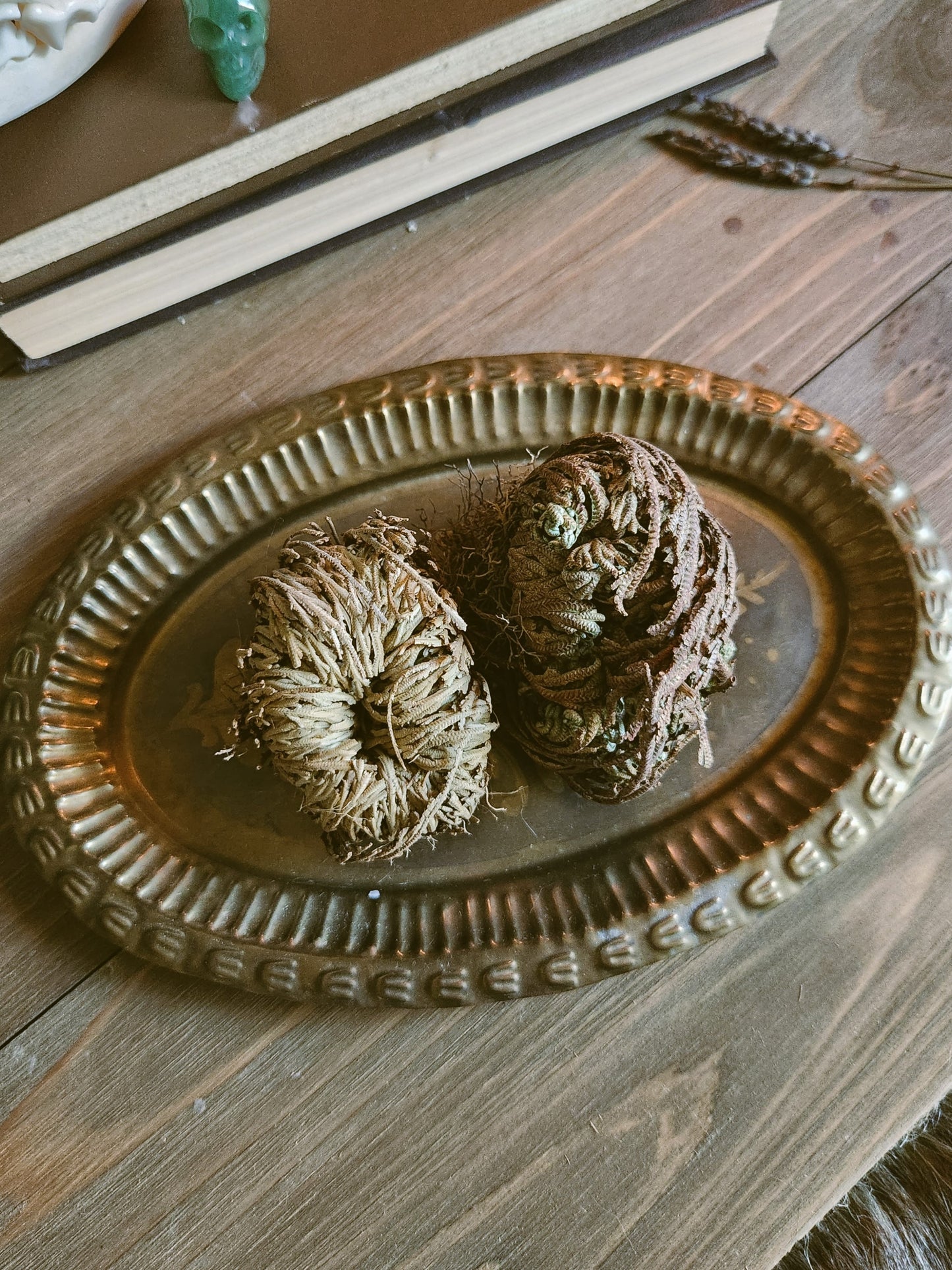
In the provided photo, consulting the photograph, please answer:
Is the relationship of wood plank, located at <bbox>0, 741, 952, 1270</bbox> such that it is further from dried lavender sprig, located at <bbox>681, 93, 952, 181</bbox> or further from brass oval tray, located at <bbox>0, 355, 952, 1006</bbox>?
dried lavender sprig, located at <bbox>681, 93, 952, 181</bbox>

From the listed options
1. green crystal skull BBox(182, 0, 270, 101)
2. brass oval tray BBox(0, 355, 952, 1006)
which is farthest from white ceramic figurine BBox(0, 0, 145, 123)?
brass oval tray BBox(0, 355, 952, 1006)

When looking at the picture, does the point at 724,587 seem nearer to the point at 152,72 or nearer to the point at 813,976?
the point at 813,976

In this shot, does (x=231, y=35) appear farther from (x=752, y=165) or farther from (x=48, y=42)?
(x=752, y=165)

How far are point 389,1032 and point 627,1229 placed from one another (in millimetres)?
143

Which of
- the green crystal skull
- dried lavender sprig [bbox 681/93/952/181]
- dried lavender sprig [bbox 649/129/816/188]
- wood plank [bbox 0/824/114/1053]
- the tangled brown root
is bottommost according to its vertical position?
wood plank [bbox 0/824/114/1053]

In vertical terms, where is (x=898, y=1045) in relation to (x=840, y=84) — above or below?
below

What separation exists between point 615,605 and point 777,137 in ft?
1.17

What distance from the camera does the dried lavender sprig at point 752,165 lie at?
0.52m

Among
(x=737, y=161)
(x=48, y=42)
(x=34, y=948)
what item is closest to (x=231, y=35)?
(x=48, y=42)

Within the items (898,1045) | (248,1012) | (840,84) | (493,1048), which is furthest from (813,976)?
(840,84)

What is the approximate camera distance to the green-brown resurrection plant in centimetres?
33

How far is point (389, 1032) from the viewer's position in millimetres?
435

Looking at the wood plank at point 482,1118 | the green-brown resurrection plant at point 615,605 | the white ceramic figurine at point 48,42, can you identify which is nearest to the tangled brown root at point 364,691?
the green-brown resurrection plant at point 615,605

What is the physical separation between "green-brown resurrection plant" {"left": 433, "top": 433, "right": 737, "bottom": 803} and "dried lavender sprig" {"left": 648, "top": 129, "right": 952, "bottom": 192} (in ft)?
0.88
